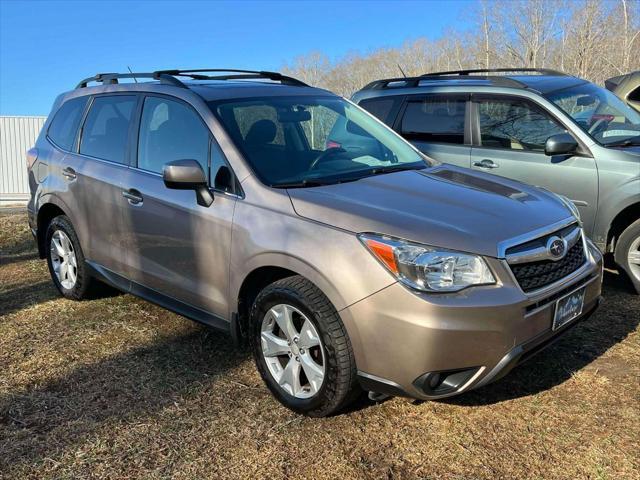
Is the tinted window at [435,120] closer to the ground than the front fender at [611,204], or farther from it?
farther from it

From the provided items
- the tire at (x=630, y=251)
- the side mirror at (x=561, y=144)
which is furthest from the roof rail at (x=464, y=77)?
the tire at (x=630, y=251)

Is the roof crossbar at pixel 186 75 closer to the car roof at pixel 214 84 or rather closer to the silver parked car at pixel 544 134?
the car roof at pixel 214 84

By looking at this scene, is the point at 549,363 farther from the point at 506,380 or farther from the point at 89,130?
the point at 89,130

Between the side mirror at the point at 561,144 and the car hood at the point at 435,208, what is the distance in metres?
1.44

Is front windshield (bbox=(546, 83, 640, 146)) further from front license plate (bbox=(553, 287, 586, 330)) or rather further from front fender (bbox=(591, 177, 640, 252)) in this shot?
front license plate (bbox=(553, 287, 586, 330))

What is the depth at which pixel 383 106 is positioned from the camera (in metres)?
6.46

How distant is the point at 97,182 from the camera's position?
4.46 metres

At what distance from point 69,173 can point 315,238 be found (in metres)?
2.83

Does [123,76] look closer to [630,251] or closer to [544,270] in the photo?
[544,270]

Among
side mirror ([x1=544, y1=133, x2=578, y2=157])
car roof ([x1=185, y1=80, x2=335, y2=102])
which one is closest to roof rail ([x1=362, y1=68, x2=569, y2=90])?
A: side mirror ([x1=544, y1=133, x2=578, y2=157])

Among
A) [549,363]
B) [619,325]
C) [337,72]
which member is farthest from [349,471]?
[337,72]

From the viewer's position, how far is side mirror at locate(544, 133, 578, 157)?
16.2 feet

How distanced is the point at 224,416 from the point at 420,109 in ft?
13.3

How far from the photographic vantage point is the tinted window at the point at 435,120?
587 centimetres
